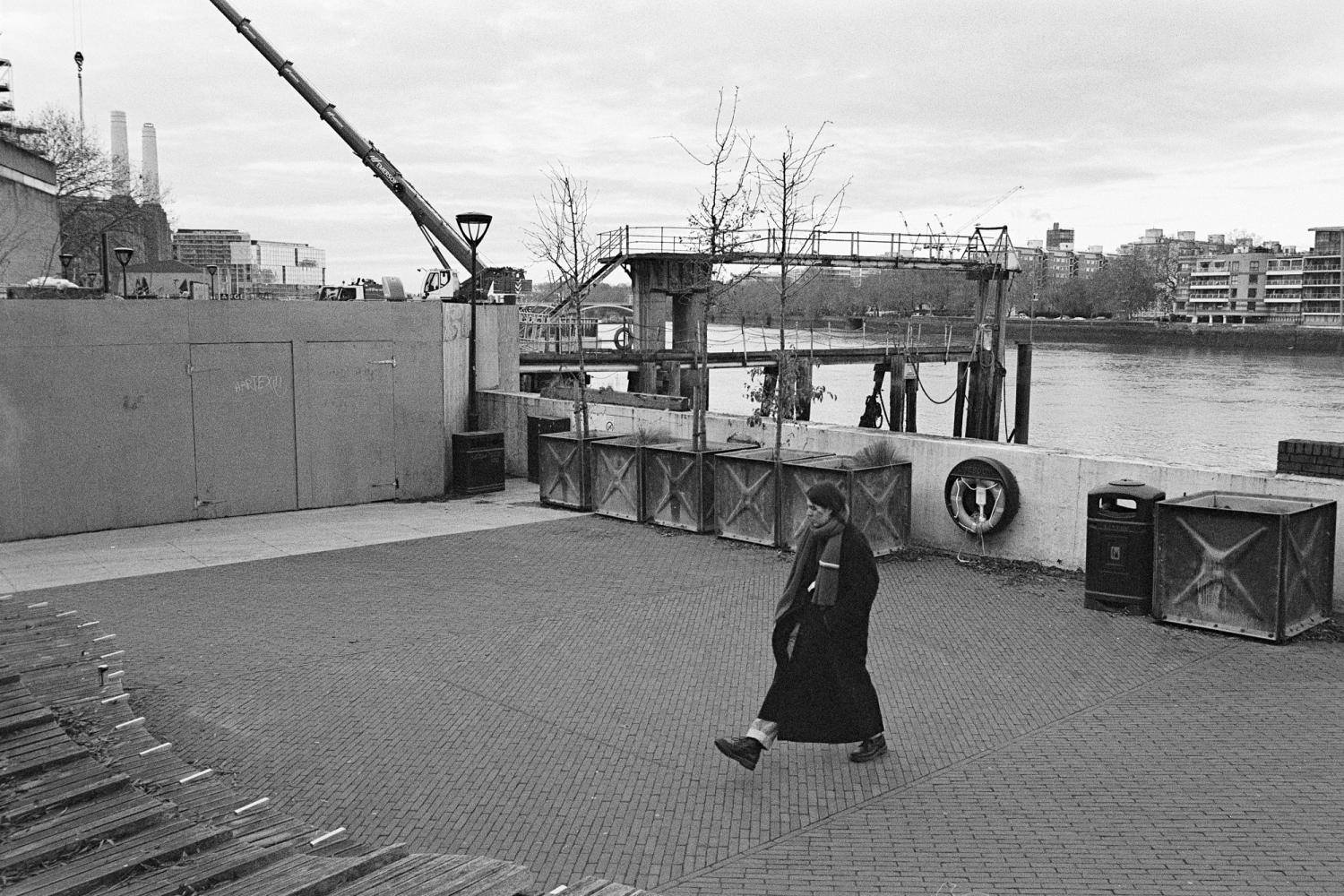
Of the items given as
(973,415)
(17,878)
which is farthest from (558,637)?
(973,415)

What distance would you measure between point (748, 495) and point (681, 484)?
3.75ft

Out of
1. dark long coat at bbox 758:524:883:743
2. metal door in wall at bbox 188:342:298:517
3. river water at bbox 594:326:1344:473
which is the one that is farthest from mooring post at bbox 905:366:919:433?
dark long coat at bbox 758:524:883:743

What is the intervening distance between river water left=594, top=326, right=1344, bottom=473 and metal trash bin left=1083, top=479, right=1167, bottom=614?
13903 millimetres

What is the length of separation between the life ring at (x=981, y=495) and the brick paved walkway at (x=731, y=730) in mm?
567

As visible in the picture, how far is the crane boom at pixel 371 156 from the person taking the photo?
29.6 meters

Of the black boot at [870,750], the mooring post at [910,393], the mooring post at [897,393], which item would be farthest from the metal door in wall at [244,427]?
the mooring post at [897,393]

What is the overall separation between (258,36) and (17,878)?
29470 millimetres

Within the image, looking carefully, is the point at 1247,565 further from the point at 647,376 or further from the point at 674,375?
the point at 674,375

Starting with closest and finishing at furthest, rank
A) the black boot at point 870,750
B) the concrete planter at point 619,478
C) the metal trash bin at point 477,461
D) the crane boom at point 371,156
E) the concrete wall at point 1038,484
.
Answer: the black boot at point 870,750 → the concrete wall at point 1038,484 → the concrete planter at point 619,478 → the metal trash bin at point 477,461 → the crane boom at point 371,156

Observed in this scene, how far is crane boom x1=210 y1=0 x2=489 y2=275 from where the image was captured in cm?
2958

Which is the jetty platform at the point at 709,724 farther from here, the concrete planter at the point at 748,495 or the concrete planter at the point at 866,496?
the concrete planter at the point at 748,495

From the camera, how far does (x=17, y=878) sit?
4.16 meters

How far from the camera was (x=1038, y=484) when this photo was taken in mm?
11578

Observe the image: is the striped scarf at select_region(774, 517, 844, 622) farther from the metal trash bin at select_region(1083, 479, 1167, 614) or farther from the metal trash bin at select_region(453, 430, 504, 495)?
the metal trash bin at select_region(453, 430, 504, 495)
